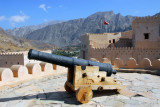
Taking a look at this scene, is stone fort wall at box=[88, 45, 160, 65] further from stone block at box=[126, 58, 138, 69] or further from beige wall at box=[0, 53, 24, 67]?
beige wall at box=[0, 53, 24, 67]

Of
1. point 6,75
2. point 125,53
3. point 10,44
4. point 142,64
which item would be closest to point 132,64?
point 142,64

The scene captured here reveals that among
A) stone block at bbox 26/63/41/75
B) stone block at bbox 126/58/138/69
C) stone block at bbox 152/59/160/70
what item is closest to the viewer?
stone block at bbox 26/63/41/75

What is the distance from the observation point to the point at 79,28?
112438 mm

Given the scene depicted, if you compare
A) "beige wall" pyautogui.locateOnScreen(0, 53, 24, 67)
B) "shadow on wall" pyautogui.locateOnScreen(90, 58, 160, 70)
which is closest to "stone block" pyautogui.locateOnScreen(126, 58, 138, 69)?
"shadow on wall" pyautogui.locateOnScreen(90, 58, 160, 70)

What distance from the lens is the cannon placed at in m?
3.79

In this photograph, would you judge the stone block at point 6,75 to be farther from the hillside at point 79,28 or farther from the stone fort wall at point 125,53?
the hillside at point 79,28

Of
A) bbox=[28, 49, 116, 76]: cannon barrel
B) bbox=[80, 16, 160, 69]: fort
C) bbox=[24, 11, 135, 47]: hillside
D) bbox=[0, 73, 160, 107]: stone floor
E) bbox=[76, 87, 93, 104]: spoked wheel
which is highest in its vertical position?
bbox=[24, 11, 135, 47]: hillside

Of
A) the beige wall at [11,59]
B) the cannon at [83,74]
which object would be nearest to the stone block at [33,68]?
the cannon at [83,74]

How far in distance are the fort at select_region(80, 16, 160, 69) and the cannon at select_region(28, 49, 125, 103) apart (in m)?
10.5

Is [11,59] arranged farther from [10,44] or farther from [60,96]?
[10,44]

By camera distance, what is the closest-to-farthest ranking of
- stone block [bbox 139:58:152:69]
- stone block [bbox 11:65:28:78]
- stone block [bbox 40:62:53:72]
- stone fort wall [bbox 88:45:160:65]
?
stone block [bbox 11:65:28:78] < stone block [bbox 40:62:53:72] < stone block [bbox 139:58:152:69] < stone fort wall [bbox 88:45:160:65]

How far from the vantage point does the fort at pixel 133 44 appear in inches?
601

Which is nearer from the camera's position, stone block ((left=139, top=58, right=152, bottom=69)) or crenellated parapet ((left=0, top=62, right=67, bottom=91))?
crenellated parapet ((left=0, top=62, right=67, bottom=91))

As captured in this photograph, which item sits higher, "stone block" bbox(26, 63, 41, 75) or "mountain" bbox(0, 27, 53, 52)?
"mountain" bbox(0, 27, 53, 52)
